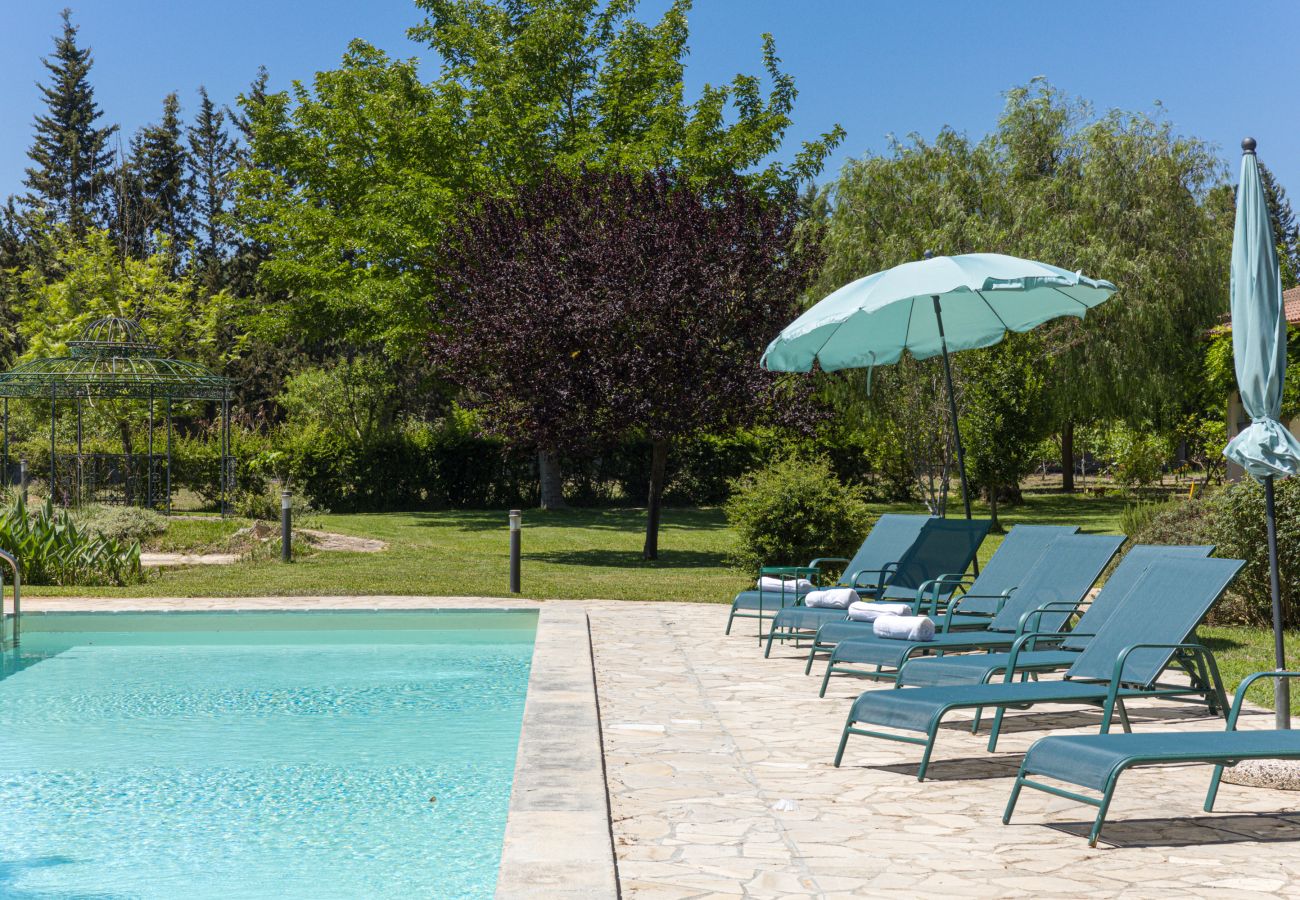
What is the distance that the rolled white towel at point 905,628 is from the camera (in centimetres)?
788

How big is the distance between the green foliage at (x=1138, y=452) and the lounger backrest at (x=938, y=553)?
22643 millimetres

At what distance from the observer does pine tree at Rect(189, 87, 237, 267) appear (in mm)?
55562

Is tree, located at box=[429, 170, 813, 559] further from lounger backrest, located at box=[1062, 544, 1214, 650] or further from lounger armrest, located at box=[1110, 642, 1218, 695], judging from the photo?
lounger armrest, located at box=[1110, 642, 1218, 695]

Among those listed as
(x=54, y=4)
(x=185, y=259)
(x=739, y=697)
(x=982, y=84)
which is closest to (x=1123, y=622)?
(x=739, y=697)

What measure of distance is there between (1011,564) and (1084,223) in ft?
68.1

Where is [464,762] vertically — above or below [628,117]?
below

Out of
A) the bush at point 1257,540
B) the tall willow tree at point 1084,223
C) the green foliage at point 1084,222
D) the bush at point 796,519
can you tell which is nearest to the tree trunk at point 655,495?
the bush at point 796,519

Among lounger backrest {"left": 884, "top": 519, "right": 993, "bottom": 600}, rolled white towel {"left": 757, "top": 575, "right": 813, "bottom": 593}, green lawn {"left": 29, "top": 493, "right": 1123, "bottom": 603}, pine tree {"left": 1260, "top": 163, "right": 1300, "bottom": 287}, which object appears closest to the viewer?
lounger backrest {"left": 884, "top": 519, "right": 993, "bottom": 600}

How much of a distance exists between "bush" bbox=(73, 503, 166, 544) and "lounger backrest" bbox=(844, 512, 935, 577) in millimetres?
11770

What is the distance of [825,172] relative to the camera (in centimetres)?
3019

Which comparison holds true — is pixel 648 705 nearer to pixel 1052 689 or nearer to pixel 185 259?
pixel 1052 689

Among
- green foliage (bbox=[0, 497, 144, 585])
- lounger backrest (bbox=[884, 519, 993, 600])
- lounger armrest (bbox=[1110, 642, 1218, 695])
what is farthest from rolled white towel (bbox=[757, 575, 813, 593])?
green foliage (bbox=[0, 497, 144, 585])

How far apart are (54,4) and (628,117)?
127 ft

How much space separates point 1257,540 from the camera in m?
11.0
